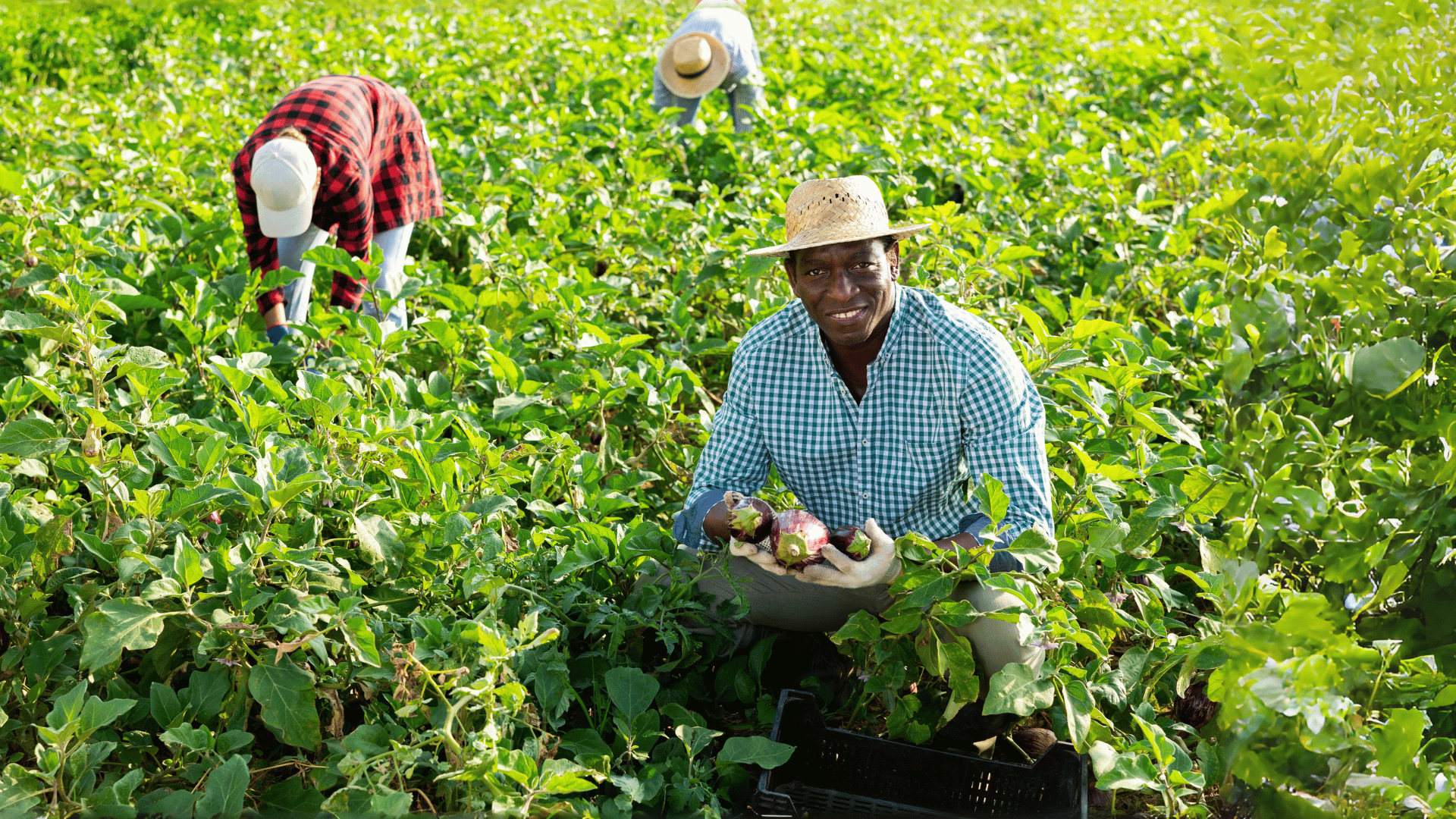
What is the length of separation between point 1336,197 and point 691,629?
1254 millimetres

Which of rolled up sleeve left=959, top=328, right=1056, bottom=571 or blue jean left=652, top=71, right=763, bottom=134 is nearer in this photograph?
rolled up sleeve left=959, top=328, right=1056, bottom=571

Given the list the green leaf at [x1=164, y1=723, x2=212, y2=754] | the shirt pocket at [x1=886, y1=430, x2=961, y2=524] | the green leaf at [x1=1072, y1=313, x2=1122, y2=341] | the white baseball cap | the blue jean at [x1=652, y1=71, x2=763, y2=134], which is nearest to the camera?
the green leaf at [x1=164, y1=723, x2=212, y2=754]

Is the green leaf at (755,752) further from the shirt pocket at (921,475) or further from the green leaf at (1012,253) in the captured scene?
the green leaf at (1012,253)

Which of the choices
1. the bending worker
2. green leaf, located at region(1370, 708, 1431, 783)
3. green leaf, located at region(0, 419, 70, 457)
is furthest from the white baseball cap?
green leaf, located at region(1370, 708, 1431, 783)

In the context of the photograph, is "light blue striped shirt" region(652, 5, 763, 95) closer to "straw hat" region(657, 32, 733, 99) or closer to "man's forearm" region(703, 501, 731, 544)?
"straw hat" region(657, 32, 733, 99)

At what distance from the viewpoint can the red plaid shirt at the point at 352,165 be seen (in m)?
3.07

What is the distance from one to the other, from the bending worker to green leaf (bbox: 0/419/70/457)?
0.83m

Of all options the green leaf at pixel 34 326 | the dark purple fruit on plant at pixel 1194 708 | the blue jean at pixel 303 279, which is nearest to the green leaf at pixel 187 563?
the green leaf at pixel 34 326

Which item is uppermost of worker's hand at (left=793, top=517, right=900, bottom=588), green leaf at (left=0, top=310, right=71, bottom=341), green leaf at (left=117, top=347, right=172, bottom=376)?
green leaf at (left=0, top=310, right=71, bottom=341)

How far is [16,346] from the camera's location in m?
2.92

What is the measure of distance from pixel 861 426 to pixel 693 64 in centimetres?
312

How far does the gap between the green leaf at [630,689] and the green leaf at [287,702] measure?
451 mm

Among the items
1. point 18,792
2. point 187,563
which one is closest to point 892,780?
point 187,563

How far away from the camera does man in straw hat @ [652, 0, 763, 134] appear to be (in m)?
4.92
